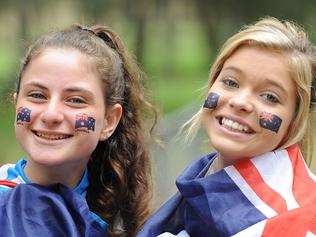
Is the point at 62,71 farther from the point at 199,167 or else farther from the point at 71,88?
the point at 199,167

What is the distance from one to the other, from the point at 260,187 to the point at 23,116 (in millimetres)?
927

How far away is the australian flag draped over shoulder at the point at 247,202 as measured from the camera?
2.28 m

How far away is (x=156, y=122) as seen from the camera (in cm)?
321

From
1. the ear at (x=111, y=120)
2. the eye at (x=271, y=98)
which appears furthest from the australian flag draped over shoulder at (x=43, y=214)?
the eye at (x=271, y=98)

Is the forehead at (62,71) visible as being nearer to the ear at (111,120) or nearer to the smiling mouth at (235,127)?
the ear at (111,120)

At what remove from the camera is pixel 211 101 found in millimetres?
2537

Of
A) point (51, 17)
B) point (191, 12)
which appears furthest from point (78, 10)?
point (191, 12)

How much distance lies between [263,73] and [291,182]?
0.39 meters

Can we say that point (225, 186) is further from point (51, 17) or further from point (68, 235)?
point (51, 17)

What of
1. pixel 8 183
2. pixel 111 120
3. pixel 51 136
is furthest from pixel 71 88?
pixel 8 183

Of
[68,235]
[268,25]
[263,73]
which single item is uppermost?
[268,25]

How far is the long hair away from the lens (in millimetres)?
2820

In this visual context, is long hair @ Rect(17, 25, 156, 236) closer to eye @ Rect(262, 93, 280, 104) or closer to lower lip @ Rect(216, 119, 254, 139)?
lower lip @ Rect(216, 119, 254, 139)

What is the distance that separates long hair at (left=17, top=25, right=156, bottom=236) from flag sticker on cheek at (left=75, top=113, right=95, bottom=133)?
16cm
